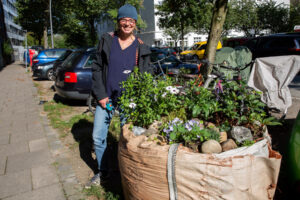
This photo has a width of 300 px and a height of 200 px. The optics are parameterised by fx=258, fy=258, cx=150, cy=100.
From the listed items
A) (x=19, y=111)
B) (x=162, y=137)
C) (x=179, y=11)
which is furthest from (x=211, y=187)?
(x=179, y=11)

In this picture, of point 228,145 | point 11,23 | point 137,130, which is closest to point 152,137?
point 137,130

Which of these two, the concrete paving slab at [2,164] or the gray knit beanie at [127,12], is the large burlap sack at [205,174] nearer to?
the gray knit beanie at [127,12]

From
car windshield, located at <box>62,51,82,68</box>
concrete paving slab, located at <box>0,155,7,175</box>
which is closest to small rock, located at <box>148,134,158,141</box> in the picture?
concrete paving slab, located at <box>0,155,7,175</box>

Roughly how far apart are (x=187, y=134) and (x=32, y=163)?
9.21 feet

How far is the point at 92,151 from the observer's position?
4156 millimetres

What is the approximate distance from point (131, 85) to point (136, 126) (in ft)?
1.29

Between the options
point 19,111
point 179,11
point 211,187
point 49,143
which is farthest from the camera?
point 179,11

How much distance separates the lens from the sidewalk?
312 cm

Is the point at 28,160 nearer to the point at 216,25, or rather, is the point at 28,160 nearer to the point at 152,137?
the point at 152,137

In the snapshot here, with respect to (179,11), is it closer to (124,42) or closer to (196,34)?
(196,34)

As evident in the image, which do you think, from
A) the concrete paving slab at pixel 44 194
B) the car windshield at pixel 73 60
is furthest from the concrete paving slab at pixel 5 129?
the concrete paving slab at pixel 44 194

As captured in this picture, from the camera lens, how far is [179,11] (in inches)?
972

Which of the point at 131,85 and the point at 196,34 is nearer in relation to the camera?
the point at 131,85

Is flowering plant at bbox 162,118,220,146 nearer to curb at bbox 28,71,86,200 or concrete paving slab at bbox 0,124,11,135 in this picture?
curb at bbox 28,71,86,200
